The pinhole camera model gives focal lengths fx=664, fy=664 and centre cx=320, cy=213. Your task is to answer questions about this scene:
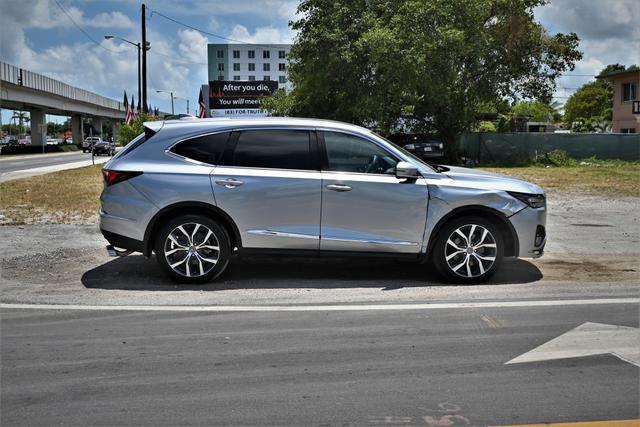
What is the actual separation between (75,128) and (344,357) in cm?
9166

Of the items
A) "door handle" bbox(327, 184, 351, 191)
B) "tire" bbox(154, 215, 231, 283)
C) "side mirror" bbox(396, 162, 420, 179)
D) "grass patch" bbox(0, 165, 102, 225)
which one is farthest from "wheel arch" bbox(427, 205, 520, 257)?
"grass patch" bbox(0, 165, 102, 225)

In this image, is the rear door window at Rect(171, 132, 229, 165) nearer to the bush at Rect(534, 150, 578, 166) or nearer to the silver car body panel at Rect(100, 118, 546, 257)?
the silver car body panel at Rect(100, 118, 546, 257)

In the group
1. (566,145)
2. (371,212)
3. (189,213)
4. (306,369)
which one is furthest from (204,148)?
(566,145)

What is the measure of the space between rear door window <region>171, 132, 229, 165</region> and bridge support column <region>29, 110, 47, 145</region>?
2633 inches

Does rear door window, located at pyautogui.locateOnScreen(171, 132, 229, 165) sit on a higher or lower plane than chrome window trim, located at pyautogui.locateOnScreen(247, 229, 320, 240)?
higher

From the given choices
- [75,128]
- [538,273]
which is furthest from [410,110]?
[75,128]

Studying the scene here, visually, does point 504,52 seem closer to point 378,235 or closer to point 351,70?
point 351,70

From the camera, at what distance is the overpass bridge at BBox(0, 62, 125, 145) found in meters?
51.7

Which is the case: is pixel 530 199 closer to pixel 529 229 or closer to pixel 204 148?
pixel 529 229

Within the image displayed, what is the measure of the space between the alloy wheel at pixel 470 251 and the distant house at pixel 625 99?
41.2 m

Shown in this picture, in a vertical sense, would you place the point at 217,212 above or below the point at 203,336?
above

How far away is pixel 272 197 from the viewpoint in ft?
22.8

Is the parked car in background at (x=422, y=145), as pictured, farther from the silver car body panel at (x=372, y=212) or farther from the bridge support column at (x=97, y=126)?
the bridge support column at (x=97, y=126)

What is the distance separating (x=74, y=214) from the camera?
12.8 m
